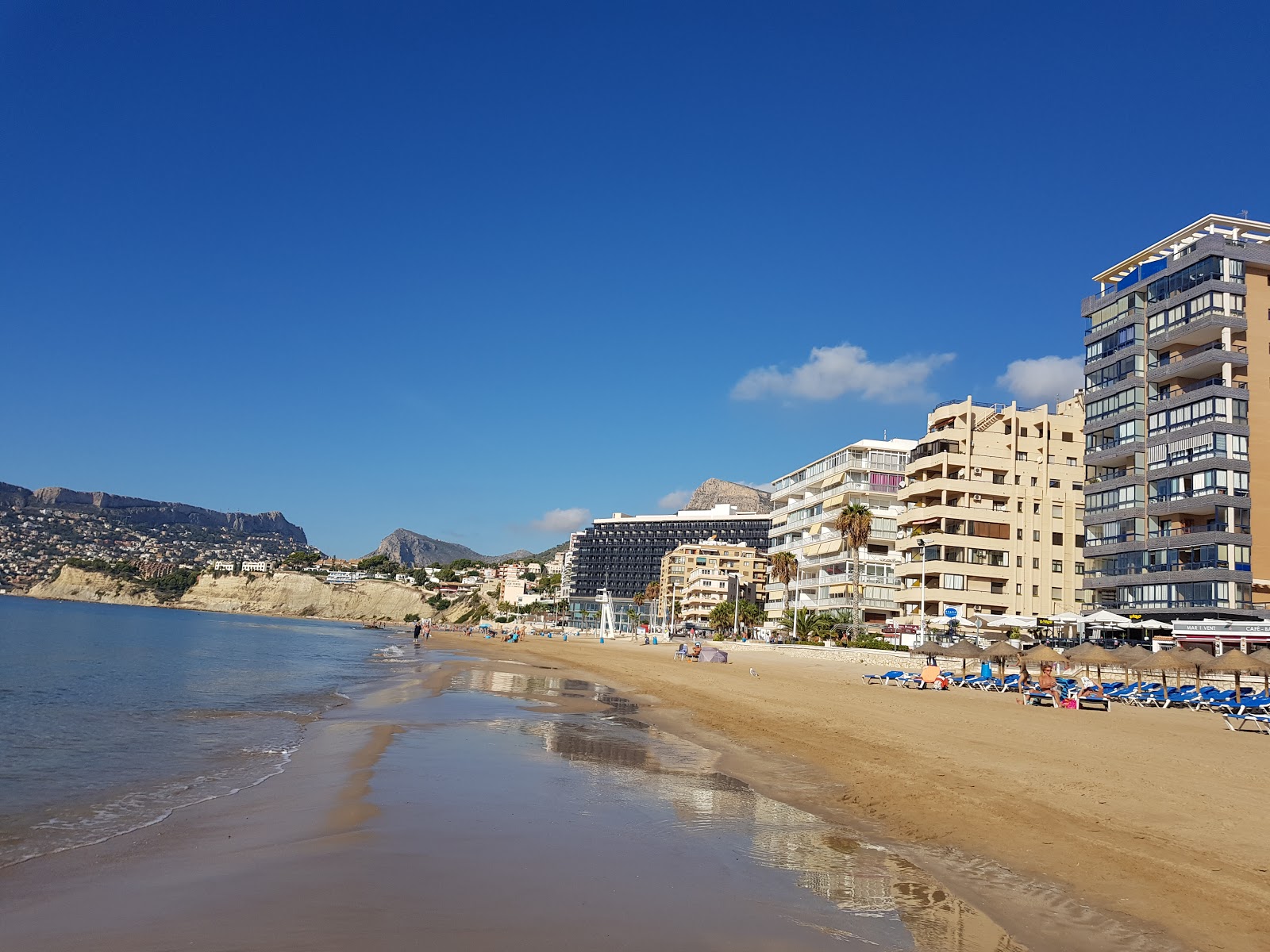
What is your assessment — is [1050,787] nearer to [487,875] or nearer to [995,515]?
[487,875]

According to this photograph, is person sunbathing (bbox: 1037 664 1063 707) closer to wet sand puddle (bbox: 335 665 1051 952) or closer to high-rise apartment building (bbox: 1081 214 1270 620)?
wet sand puddle (bbox: 335 665 1051 952)

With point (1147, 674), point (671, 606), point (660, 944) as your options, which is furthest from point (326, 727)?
point (671, 606)

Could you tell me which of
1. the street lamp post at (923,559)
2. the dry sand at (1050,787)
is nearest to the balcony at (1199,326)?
the street lamp post at (923,559)

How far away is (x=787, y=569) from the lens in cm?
8188

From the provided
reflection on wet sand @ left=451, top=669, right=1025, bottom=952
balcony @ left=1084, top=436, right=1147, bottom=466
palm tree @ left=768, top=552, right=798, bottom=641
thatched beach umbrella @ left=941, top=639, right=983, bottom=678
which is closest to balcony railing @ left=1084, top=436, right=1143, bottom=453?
balcony @ left=1084, top=436, right=1147, bottom=466

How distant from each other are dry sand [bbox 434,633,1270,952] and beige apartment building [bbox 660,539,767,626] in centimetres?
9789

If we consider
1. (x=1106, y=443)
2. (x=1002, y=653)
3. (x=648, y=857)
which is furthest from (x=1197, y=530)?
(x=648, y=857)

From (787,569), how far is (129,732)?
68.4 metres

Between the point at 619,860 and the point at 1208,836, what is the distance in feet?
21.7

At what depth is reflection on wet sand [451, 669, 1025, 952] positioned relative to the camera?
6.99 metres

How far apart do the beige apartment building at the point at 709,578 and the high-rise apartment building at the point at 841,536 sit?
1522 inches

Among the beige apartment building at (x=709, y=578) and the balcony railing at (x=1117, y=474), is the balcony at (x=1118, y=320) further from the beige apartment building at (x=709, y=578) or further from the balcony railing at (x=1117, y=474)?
the beige apartment building at (x=709, y=578)

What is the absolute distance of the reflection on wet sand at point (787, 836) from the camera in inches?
275

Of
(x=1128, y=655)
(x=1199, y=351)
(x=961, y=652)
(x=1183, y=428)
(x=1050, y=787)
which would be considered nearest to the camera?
(x=1050, y=787)
